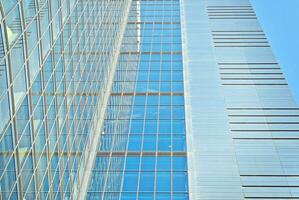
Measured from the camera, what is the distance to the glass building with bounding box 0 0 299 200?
14242 millimetres

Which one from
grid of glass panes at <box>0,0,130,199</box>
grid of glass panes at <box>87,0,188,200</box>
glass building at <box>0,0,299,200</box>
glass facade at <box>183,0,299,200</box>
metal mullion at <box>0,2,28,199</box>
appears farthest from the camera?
glass facade at <box>183,0,299,200</box>

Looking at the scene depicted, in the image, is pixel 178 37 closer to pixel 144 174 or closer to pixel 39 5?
pixel 144 174

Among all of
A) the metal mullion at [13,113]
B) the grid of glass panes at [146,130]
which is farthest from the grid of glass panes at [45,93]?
the grid of glass panes at [146,130]

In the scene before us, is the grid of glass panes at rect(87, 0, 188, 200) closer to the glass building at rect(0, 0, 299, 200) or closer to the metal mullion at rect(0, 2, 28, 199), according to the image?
the glass building at rect(0, 0, 299, 200)

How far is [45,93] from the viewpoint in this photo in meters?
16.3

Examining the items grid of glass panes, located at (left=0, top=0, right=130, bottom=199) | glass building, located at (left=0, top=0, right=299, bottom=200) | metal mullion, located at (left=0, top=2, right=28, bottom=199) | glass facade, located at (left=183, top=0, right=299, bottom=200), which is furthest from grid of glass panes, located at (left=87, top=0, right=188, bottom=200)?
metal mullion, located at (left=0, top=2, right=28, bottom=199)

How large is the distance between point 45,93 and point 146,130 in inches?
707

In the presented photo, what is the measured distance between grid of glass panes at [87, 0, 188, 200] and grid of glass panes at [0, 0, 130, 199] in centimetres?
349

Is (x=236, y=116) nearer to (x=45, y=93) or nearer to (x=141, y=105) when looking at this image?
(x=141, y=105)

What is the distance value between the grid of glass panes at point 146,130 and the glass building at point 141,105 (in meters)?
0.08

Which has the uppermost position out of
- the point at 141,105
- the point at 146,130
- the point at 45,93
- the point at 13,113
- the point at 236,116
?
the point at 141,105

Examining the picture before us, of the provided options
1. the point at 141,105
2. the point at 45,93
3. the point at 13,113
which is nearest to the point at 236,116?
the point at 141,105

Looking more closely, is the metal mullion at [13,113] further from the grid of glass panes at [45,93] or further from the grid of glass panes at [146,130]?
the grid of glass panes at [146,130]

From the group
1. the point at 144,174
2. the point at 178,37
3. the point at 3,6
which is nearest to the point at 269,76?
the point at 178,37
